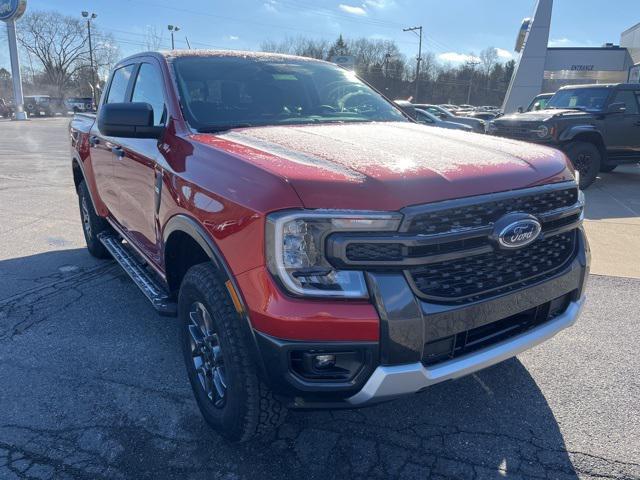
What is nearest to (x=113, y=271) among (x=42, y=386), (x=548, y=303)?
(x=42, y=386)

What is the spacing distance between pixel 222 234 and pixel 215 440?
43.1 inches

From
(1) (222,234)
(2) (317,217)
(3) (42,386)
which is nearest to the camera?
(2) (317,217)

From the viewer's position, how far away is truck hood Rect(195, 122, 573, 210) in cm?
189

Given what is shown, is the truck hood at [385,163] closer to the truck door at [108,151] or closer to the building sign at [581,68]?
the truck door at [108,151]

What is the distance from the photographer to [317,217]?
6.02ft

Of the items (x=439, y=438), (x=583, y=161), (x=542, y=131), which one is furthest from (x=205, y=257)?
(x=583, y=161)

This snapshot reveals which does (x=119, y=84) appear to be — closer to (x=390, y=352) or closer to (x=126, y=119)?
(x=126, y=119)

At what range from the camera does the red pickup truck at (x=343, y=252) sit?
1.86 m

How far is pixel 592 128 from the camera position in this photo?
946 cm

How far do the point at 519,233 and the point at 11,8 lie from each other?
137 feet

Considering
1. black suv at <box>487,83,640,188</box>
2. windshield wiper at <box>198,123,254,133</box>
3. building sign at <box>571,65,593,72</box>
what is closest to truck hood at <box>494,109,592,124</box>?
black suv at <box>487,83,640,188</box>

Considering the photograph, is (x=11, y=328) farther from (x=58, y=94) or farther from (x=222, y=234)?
(x=58, y=94)

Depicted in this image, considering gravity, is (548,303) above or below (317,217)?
below

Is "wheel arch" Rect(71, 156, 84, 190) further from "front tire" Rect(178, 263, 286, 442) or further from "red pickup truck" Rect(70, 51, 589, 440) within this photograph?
"front tire" Rect(178, 263, 286, 442)
